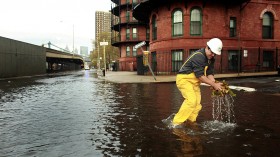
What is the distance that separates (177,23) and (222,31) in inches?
163

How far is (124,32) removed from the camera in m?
53.5

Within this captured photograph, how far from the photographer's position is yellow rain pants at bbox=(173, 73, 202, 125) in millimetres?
5508

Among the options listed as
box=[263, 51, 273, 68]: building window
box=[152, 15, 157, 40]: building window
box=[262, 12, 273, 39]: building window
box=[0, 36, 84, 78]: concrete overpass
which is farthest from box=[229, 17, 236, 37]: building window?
box=[0, 36, 84, 78]: concrete overpass

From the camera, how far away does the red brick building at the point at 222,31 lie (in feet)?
83.3

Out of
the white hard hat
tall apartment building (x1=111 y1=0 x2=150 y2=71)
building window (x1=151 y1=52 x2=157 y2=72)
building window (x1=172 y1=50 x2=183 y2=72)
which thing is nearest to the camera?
the white hard hat

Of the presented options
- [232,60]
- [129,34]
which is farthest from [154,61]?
[129,34]

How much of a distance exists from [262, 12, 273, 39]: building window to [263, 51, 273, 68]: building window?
5.16 ft

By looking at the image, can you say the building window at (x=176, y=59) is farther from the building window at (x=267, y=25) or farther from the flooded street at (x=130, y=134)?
the flooded street at (x=130, y=134)

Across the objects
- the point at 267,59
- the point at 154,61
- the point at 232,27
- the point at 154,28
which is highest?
the point at 154,28

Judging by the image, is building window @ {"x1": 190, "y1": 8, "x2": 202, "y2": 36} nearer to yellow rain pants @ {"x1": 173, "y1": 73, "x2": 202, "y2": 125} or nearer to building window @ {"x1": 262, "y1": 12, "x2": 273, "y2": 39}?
building window @ {"x1": 262, "y1": 12, "x2": 273, "y2": 39}

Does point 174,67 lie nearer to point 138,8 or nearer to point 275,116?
point 138,8

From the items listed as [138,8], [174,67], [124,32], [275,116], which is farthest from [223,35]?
[124,32]

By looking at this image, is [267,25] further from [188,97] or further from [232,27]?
[188,97]

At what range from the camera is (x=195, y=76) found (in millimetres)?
5594
